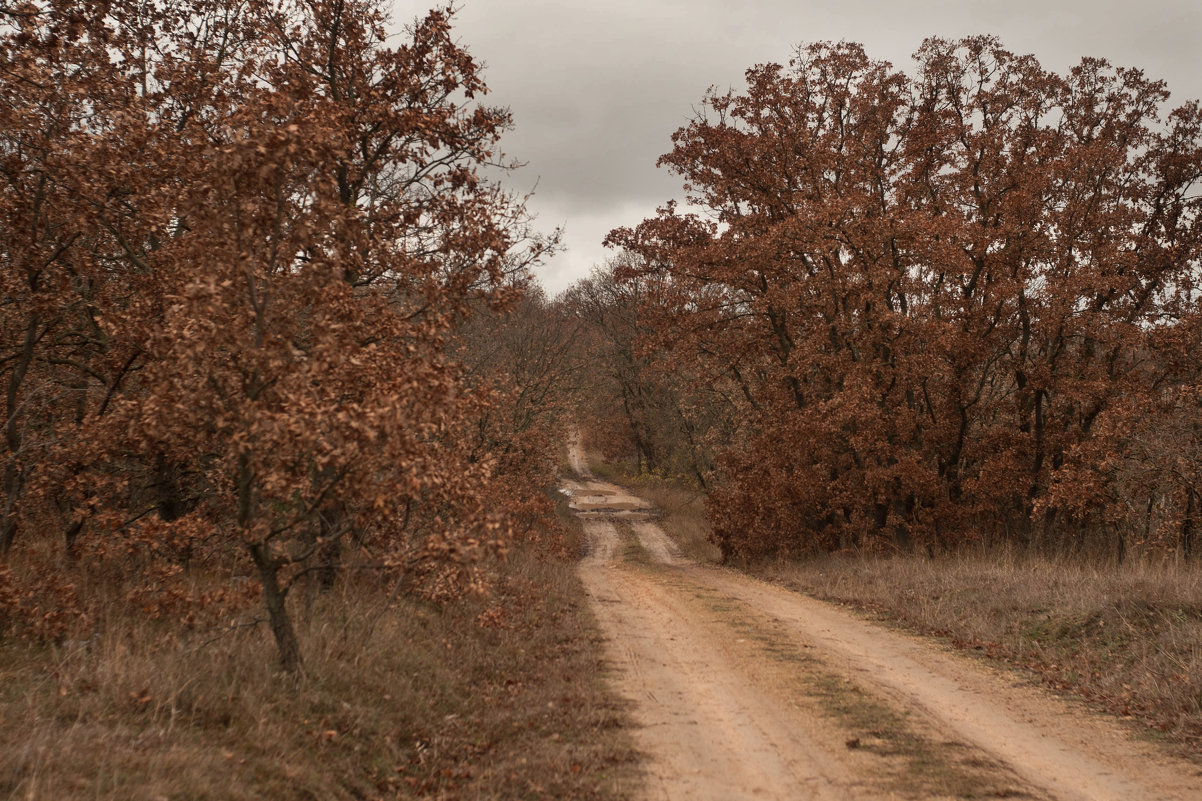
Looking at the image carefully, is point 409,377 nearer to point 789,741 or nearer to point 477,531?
point 477,531

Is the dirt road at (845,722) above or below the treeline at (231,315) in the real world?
below

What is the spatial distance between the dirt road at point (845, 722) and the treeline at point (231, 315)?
112 inches

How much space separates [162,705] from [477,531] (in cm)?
298

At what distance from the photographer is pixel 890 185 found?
23.0 metres

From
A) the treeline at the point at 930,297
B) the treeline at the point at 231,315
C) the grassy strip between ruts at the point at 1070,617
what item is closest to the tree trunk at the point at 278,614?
the treeline at the point at 231,315

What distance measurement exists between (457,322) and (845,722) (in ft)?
22.2

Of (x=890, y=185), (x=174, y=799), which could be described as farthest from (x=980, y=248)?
(x=174, y=799)

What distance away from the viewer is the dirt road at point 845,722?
6695mm

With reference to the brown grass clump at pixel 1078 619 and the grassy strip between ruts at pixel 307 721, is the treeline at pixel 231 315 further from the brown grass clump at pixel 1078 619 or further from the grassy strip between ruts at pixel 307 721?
the brown grass clump at pixel 1078 619

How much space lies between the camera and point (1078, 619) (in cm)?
1123

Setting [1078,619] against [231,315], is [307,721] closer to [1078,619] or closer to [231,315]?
[231,315]

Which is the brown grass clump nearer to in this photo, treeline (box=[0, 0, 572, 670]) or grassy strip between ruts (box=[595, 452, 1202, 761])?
grassy strip between ruts (box=[595, 452, 1202, 761])

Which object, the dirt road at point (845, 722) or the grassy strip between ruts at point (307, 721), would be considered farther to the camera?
the dirt road at point (845, 722)

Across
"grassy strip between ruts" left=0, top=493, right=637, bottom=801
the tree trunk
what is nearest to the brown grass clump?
"grassy strip between ruts" left=0, top=493, right=637, bottom=801
